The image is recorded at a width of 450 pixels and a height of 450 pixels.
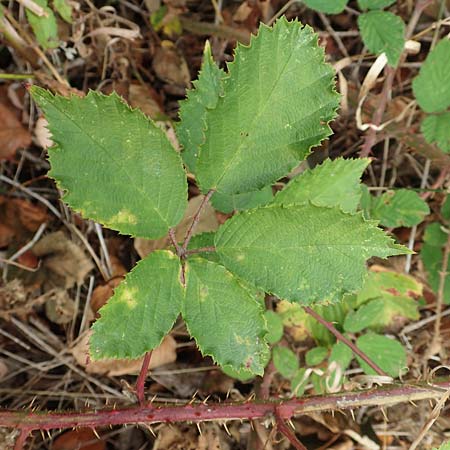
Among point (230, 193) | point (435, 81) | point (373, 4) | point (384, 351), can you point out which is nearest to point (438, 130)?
point (435, 81)

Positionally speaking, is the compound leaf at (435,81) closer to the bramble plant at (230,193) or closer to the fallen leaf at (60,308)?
the bramble plant at (230,193)

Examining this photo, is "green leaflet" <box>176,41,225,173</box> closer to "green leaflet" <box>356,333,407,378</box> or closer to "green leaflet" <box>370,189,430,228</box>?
"green leaflet" <box>370,189,430,228</box>

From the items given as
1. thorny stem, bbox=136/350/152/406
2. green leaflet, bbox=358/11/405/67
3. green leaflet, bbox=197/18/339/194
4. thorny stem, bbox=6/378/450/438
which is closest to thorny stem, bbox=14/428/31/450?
thorny stem, bbox=6/378/450/438

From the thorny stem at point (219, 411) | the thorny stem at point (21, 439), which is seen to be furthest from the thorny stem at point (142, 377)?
the thorny stem at point (21, 439)

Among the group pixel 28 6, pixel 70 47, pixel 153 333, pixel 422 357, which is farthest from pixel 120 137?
pixel 422 357

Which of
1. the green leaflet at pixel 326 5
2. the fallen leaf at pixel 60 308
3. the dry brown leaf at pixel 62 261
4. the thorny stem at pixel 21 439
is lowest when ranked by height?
the fallen leaf at pixel 60 308

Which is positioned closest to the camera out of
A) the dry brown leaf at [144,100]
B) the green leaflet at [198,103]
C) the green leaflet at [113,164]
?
the green leaflet at [113,164]
